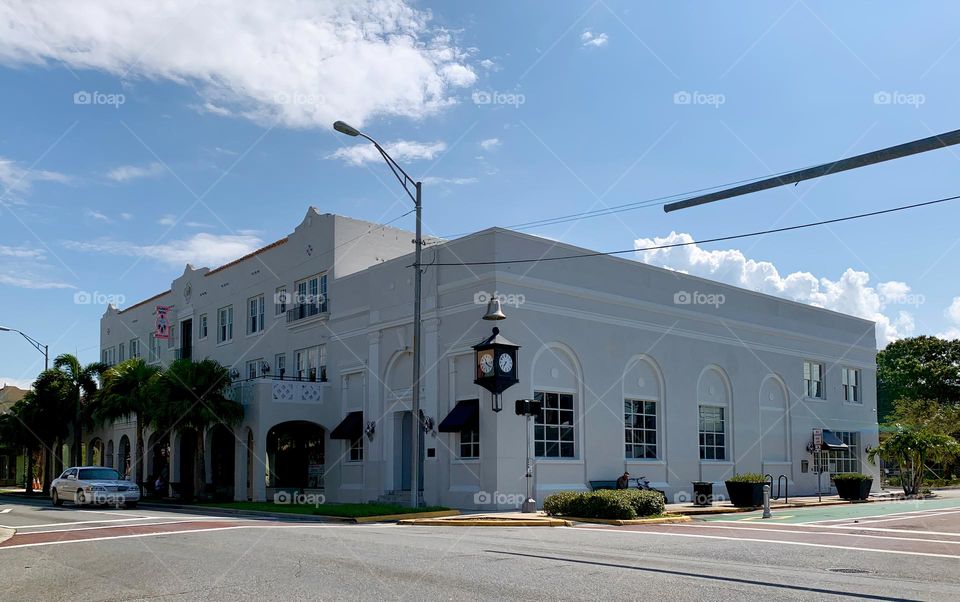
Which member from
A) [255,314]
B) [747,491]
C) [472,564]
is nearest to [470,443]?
[747,491]

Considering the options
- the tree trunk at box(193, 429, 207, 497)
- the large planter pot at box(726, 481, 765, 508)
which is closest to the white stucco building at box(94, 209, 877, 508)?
the tree trunk at box(193, 429, 207, 497)

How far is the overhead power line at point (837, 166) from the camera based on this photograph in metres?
12.3

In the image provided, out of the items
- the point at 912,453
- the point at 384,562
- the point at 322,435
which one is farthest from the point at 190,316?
the point at 384,562

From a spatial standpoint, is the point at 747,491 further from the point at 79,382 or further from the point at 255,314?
the point at 79,382

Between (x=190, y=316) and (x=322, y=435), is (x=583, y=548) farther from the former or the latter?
(x=190, y=316)

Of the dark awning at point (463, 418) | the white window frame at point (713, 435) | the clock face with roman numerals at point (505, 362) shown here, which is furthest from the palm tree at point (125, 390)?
the white window frame at point (713, 435)

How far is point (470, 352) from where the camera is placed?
1102 inches

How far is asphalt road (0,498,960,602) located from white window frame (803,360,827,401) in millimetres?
21023

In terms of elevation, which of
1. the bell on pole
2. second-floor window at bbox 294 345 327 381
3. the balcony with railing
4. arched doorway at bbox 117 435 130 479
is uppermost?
the bell on pole

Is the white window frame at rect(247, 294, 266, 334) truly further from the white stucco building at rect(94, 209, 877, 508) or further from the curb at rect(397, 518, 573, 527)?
the curb at rect(397, 518, 573, 527)

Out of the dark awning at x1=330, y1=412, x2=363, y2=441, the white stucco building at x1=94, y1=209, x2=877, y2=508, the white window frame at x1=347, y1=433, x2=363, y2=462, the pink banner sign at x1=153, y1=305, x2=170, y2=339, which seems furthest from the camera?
the pink banner sign at x1=153, y1=305, x2=170, y2=339

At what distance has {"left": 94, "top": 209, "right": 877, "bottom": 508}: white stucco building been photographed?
28219mm

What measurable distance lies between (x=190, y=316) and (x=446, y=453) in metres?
23.8

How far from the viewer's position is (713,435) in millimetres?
35219
